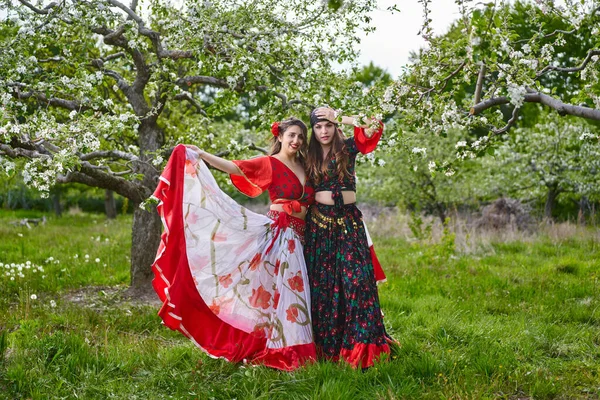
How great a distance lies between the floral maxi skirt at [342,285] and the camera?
452 cm

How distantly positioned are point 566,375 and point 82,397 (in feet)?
12.0

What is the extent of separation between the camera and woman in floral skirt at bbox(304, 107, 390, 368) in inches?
180

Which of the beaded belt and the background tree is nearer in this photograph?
the beaded belt

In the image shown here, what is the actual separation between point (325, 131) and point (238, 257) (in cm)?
130

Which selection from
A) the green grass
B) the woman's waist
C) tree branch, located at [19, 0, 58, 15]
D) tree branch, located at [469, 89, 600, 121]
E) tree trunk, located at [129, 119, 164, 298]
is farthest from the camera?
tree trunk, located at [129, 119, 164, 298]

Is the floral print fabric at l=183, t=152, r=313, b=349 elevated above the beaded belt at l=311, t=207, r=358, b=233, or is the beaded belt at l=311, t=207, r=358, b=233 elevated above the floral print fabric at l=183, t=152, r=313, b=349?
the beaded belt at l=311, t=207, r=358, b=233

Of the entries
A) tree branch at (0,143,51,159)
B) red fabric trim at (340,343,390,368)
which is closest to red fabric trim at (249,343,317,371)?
red fabric trim at (340,343,390,368)

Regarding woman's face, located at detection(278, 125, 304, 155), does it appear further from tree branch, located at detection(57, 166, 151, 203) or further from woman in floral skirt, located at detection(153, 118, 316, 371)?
tree branch, located at detection(57, 166, 151, 203)

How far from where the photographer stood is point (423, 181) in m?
13.8

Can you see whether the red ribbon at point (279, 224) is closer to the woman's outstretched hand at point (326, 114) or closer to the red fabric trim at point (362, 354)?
the woman's outstretched hand at point (326, 114)

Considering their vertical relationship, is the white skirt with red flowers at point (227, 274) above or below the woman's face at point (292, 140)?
below

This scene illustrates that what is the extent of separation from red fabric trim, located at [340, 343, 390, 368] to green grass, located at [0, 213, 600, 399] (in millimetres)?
138

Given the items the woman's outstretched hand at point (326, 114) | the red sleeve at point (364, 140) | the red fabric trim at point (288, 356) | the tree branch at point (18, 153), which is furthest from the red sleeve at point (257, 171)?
the tree branch at point (18, 153)

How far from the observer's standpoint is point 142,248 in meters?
7.33
